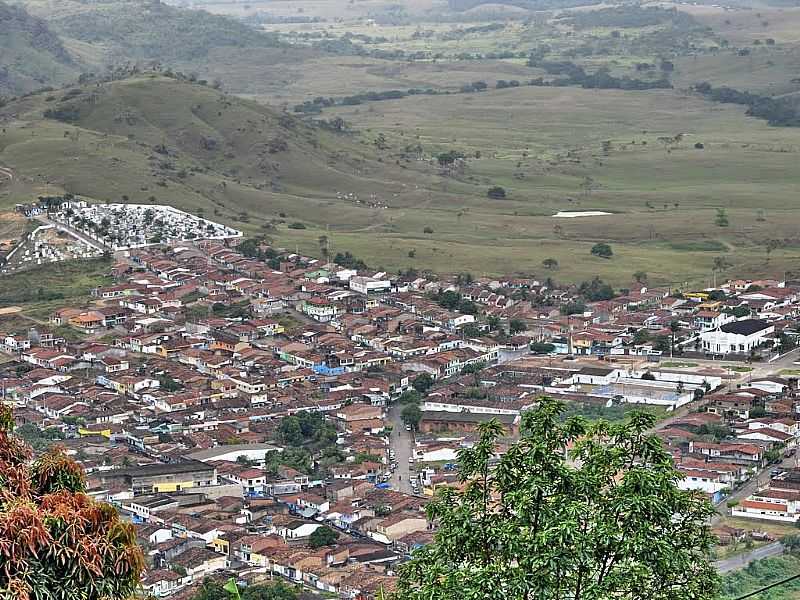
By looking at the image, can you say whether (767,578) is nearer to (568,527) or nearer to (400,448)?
(400,448)

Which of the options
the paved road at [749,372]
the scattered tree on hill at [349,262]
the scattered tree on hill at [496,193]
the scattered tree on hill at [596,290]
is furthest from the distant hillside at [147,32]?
the paved road at [749,372]

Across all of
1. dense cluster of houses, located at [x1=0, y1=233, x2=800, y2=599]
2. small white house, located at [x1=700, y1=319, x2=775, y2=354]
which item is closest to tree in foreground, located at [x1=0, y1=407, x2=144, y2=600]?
dense cluster of houses, located at [x1=0, y1=233, x2=800, y2=599]

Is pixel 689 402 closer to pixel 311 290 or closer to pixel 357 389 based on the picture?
pixel 357 389

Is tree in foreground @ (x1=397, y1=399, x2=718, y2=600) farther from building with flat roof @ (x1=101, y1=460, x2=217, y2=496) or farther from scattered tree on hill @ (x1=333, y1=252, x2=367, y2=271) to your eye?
scattered tree on hill @ (x1=333, y1=252, x2=367, y2=271)

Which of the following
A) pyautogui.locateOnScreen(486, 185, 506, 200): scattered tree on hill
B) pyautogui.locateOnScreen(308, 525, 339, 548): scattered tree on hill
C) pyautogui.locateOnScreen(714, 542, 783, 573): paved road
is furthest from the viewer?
pyautogui.locateOnScreen(486, 185, 506, 200): scattered tree on hill

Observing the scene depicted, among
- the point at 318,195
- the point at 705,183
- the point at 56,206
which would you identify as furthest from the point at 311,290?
the point at 705,183

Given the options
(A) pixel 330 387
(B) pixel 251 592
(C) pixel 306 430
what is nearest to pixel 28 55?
(A) pixel 330 387

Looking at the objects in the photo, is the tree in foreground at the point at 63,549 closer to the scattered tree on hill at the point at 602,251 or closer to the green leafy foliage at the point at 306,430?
the green leafy foliage at the point at 306,430
